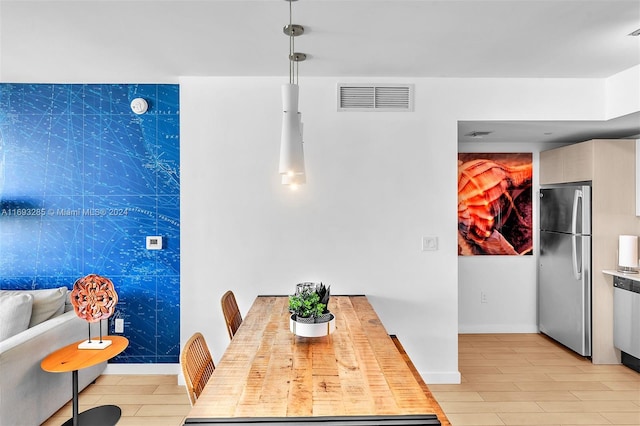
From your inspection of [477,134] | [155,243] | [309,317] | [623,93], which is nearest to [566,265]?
[477,134]

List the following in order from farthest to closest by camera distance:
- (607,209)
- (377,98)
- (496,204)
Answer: (496,204) < (607,209) < (377,98)

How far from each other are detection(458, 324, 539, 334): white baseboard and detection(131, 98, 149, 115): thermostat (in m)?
3.97

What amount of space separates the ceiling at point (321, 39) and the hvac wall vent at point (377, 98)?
0.37 ft

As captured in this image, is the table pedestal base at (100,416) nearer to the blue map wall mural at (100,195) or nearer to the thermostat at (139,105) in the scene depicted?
the blue map wall mural at (100,195)

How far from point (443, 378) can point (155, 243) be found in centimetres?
269

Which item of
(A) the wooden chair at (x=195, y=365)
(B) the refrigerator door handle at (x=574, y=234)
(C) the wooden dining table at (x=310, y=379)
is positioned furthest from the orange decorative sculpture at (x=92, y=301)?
(B) the refrigerator door handle at (x=574, y=234)

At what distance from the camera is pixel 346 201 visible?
10.9 ft

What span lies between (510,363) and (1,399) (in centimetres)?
386

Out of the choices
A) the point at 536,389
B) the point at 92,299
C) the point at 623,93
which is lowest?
the point at 536,389

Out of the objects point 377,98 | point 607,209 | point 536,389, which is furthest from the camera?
point 607,209

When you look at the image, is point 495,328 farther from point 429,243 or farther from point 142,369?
point 142,369

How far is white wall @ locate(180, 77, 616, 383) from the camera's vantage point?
3.30 m

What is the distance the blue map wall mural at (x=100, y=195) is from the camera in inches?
138

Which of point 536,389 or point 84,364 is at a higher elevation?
point 84,364
